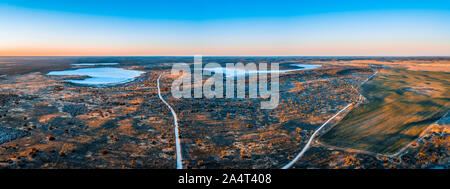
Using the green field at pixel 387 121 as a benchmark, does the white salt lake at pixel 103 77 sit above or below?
above

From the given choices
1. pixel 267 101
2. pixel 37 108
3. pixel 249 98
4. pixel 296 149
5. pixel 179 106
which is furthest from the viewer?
pixel 249 98

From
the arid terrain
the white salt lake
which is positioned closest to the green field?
the arid terrain

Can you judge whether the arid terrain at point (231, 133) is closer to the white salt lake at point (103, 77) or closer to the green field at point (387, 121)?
the green field at point (387, 121)

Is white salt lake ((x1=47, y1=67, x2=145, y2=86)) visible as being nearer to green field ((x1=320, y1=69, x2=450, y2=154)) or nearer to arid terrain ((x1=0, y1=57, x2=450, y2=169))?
arid terrain ((x1=0, y1=57, x2=450, y2=169))

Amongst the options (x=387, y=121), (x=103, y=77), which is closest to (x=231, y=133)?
(x=387, y=121)

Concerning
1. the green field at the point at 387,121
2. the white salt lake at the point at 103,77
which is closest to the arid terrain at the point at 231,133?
the green field at the point at 387,121

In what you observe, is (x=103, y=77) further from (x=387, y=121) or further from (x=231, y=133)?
(x=387, y=121)
